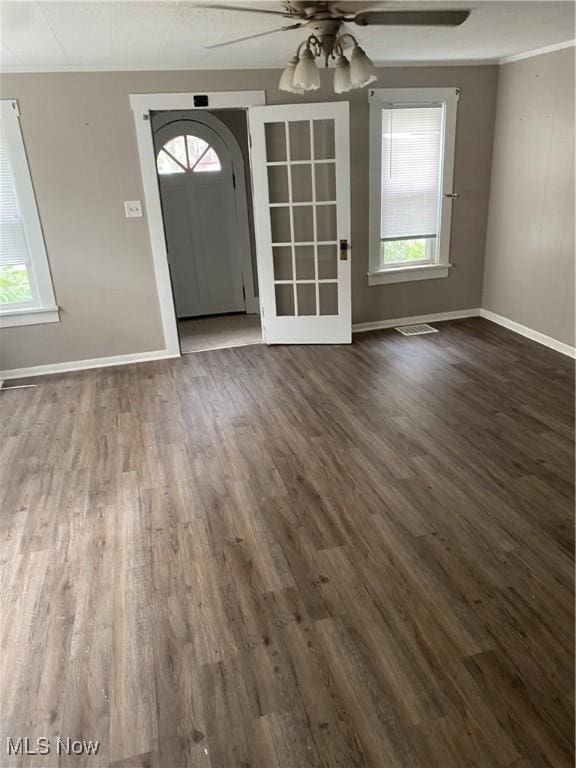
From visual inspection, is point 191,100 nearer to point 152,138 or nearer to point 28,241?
point 152,138

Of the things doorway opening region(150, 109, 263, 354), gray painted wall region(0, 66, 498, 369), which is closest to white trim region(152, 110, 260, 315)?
doorway opening region(150, 109, 263, 354)

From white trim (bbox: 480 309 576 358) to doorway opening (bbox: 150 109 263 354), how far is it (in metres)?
2.45

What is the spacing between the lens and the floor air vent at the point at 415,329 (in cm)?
536

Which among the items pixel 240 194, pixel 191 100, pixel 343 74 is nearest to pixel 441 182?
pixel 240 194

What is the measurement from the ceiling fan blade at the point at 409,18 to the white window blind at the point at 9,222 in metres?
3.07

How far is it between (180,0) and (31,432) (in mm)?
2762

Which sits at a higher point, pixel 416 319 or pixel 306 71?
pixel 306 71

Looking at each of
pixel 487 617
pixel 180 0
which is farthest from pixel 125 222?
pixel 487 617

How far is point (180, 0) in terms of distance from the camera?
2.50 m

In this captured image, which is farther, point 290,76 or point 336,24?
point 290,76

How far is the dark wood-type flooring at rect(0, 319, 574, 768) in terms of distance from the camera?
1.69 metres

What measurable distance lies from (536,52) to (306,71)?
3064mm

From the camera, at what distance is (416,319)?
5.64 metres

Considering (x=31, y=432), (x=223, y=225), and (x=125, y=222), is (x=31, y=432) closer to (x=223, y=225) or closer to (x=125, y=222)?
(x=125, y=222)
